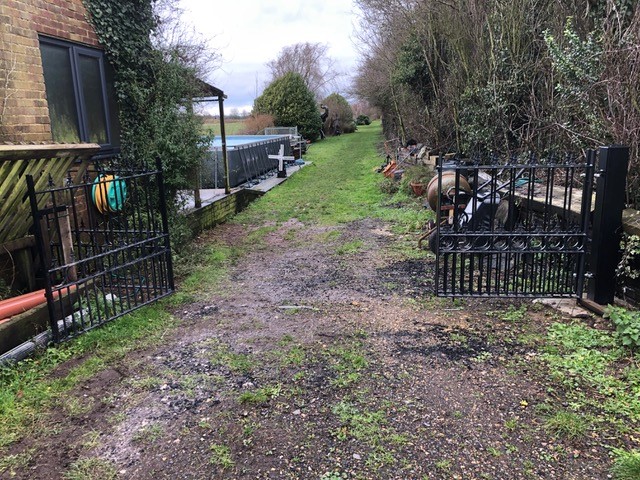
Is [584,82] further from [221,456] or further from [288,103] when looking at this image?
[288,103]

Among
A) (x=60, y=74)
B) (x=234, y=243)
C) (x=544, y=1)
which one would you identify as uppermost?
(x=544, y=1)

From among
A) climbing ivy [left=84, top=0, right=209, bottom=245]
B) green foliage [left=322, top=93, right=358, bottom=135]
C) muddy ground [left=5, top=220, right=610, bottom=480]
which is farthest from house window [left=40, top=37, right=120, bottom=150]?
green foliage [left=322, top=93, right=358, bottom=135]

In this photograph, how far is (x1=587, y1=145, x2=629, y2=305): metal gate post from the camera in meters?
3.83

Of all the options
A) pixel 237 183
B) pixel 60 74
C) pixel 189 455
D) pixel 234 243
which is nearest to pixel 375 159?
pixel 237 183

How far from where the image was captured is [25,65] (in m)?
4.65

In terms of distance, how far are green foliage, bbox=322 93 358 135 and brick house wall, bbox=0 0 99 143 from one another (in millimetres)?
35011

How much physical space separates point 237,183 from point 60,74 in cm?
719

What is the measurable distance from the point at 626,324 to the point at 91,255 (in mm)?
4750

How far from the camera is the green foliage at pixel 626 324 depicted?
3.37m

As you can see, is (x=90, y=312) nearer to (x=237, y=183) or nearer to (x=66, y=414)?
(x=66, y=414)

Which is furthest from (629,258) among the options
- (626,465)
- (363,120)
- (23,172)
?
(363,120)

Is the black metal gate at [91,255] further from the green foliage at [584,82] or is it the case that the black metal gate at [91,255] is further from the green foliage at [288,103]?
the green foliage at [288,103]

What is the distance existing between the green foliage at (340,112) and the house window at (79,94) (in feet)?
112

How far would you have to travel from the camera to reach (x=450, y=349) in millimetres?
3641
